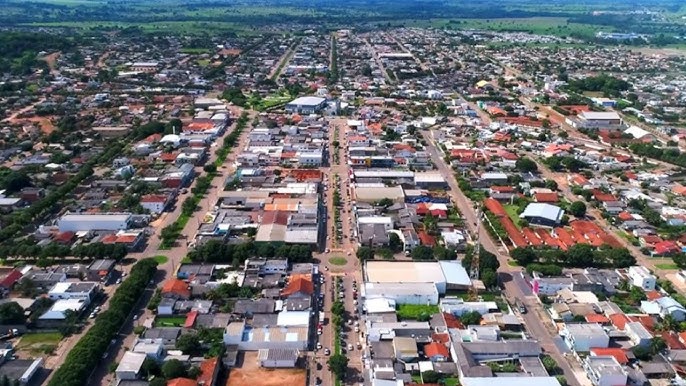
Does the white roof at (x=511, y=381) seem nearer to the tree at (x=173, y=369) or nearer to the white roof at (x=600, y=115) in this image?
the tree at (x=173, y=369)

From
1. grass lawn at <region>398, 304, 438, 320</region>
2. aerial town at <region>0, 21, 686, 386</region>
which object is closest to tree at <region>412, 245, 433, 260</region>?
aerial town at <region>0, 21, 686, 386</region>

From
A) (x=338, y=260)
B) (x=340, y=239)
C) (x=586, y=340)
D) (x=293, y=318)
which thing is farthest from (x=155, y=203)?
(x=586, y=340)

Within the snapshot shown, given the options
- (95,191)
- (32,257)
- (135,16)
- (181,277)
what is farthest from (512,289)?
(135,16)

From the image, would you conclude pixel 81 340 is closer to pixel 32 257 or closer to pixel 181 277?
pixel 181 277

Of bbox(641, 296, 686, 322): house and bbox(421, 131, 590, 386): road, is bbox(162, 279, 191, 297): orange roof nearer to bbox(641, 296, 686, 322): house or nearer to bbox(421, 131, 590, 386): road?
bbox(421, 131, 590, 386): road

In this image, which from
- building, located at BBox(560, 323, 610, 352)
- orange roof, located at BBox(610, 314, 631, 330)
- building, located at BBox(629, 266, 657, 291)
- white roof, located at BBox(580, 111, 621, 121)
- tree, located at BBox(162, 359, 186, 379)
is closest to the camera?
tree, located at BBox(162, 359, 186, 379)

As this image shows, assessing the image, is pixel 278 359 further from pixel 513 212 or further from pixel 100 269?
pixel 513 212

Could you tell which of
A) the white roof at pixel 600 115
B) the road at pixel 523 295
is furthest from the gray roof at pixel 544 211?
the white roof at pixel 600 115
